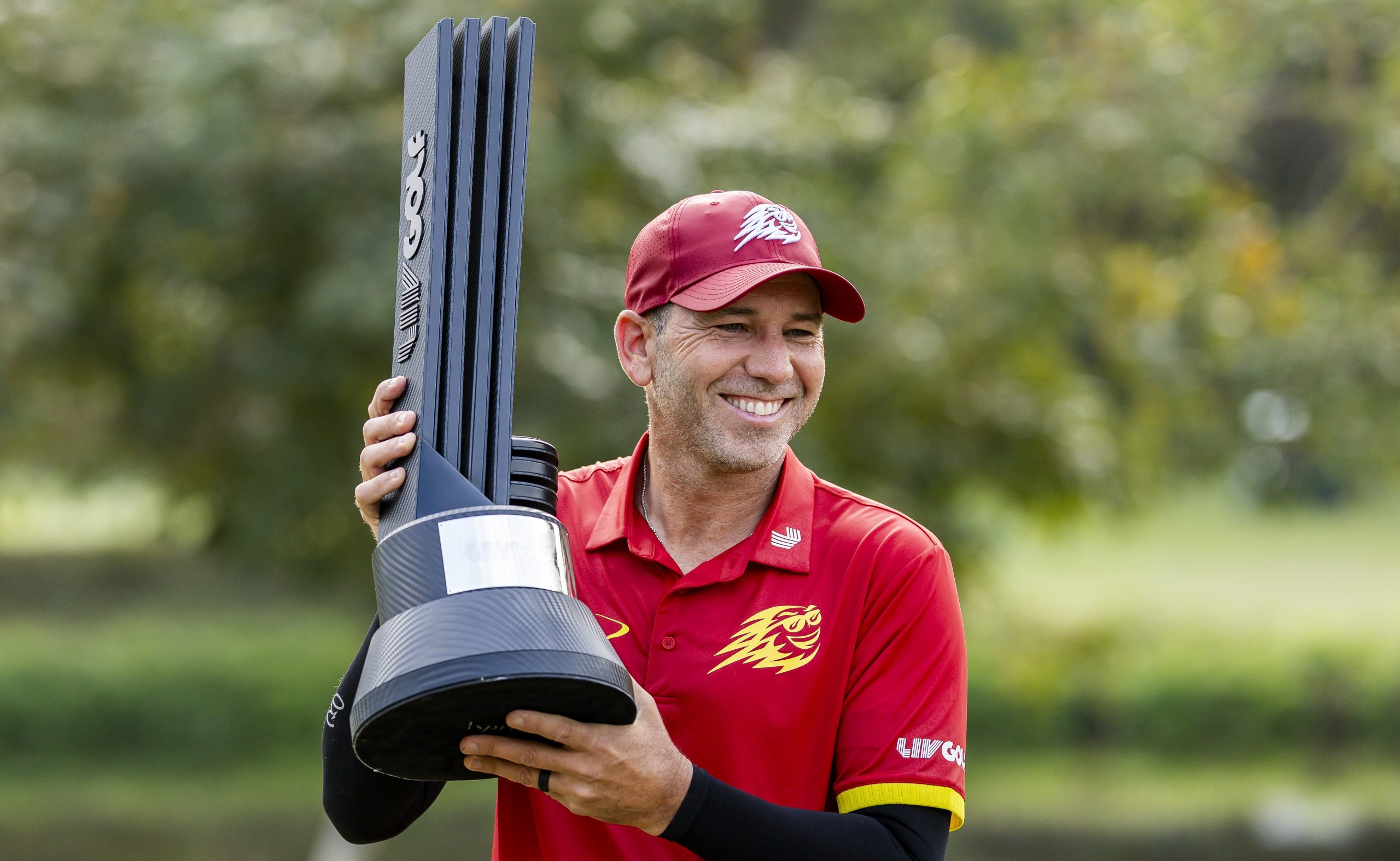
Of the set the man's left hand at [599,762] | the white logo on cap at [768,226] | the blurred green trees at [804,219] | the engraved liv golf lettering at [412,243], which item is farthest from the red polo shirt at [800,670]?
the blurred green trees at [804,219]

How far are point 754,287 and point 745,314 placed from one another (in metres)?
0.07

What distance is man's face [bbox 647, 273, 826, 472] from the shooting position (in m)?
1.97

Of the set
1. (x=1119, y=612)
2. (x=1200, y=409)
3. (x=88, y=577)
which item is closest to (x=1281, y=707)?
(x=1119, y=612)

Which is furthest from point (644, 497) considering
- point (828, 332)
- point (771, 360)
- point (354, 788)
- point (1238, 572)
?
point (1238, 572)

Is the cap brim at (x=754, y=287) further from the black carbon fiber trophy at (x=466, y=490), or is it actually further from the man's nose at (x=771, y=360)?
the black carbon fiber trophy at (x=466, y=490)

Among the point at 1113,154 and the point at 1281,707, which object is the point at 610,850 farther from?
the point at 1281,707

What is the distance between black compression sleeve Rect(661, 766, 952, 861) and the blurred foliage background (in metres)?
5.25

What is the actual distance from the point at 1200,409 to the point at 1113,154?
2.30 m

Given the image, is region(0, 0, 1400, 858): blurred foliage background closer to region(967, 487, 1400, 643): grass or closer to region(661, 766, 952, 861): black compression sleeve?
region(967, 487, 1400, 643): grass

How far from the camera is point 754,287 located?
191cm

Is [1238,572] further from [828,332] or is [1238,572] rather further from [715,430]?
[715,430]

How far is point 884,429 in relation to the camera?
28.1 ft

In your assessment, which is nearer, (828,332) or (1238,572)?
(828,332)

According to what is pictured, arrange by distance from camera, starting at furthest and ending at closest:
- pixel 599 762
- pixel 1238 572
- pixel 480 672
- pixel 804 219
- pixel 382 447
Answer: pixel 1238 572 < pixel 804 219 < pixel 382 447 < pixel 599 762 < pixel 480 672
